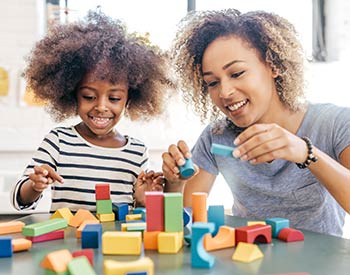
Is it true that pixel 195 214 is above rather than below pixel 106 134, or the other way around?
below

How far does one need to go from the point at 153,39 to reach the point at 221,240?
1326mm

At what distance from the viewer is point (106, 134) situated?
1219 millimetres

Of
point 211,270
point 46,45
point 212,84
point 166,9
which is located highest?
point 166,9

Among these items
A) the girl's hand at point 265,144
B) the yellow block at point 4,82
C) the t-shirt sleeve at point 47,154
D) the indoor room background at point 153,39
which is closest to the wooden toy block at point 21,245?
the girl's hand at point 265,144

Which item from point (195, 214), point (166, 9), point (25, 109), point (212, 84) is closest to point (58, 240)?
point (195, 214)

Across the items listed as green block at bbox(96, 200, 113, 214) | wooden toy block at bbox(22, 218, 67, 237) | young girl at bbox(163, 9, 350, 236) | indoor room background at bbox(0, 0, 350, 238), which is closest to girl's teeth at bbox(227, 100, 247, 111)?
young girl at bbox(163, 9, 350, 236)

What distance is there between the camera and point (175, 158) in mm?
857

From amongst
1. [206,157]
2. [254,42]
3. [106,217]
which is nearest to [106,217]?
[106,217]

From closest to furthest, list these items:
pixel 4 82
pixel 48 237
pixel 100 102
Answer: pixel 48 237, pixel 100 102, pixel 4 82

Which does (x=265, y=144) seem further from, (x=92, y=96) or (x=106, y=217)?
(x=92, y=96)

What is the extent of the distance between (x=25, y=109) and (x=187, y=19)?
3.61 ft

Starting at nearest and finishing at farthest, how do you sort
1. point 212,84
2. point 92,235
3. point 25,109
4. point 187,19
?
point 92,235 < point 212,84 < point 187,19 < point 25,109

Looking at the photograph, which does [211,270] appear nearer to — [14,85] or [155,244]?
[155,244]

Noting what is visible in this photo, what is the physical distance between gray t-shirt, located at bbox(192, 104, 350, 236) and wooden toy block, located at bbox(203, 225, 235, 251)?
36cm
